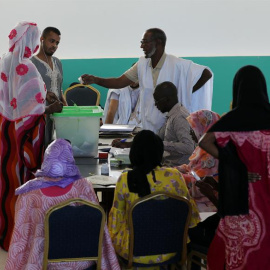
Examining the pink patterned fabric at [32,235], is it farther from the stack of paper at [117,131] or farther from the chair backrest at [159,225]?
the stack of paper at [117,131]

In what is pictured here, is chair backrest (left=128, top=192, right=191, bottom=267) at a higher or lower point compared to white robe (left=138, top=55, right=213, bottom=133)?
lower

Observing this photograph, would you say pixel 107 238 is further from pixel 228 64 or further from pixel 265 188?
pixel 228 64

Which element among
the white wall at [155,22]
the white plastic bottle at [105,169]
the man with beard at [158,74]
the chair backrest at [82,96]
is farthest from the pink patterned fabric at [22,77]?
the white wall at [155,22]

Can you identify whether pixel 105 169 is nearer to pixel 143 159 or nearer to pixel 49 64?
pixel 143 159

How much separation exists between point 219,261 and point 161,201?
362 millimetres

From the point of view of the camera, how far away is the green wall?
22.1 ft

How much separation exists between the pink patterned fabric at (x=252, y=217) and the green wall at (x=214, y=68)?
465 centimetres

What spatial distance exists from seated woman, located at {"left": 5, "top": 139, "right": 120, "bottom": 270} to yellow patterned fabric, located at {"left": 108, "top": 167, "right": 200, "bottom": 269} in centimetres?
10

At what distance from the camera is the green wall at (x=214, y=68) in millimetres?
6722

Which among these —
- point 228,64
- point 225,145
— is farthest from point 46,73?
point 228,64

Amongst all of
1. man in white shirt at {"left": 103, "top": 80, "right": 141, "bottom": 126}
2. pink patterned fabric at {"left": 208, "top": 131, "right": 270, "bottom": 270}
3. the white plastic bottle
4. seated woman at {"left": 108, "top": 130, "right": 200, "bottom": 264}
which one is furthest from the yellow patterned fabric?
man in white shirt at {"left": 103, "top": 80, "right": 141, "bottom": 126}

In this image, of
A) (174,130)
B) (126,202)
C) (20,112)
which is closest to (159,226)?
(126,202)

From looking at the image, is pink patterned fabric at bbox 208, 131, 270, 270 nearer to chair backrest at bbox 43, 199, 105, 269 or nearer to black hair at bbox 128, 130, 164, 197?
black hair at bbox 128, 130, 164, 197

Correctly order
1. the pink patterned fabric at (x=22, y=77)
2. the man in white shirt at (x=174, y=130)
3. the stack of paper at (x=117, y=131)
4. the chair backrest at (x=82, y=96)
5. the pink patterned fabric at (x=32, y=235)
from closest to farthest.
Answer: the pink patterned fabric at (x=32, y=235)
the pink patterned fabric at (x=22, y=77)
the man in white shirt at (x=174, y=130)
the stack of paper at (x=117, y=131)
the chair backrest at (x=82, y=96)
